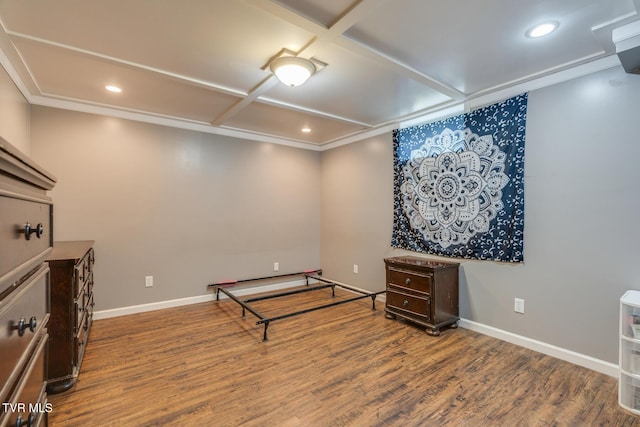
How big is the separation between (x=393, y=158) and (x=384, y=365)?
2.55m

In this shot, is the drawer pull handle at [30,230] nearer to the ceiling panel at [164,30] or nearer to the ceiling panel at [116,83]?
the ceiling panel at [164,30]

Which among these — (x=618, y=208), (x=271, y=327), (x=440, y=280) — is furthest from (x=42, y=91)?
(x=618, y=208)

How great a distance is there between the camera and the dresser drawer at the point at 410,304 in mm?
3039

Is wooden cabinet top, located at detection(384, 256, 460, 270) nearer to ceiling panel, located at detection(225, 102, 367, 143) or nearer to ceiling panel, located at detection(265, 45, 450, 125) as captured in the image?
ceiling panel, located at detection(265, 45, 450, 125)

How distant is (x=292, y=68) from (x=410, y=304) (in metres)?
2.58

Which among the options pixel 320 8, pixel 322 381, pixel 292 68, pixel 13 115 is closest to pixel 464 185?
pixel 292 68

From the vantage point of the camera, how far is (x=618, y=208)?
7.42 ft

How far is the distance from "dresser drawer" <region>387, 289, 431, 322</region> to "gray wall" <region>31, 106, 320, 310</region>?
6.53 ft

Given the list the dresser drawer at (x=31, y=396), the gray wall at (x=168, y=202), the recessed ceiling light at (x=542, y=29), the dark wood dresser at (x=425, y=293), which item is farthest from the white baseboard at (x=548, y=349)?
the dresser drawer at (x=31, y=396)

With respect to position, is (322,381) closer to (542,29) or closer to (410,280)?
(410,280)

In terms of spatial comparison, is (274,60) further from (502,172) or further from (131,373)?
(131,373)

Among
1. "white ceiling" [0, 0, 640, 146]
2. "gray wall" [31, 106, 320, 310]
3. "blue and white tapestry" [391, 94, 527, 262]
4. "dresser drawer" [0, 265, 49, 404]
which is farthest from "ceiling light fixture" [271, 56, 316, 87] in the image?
"gray wall" [31, 106, 320, 310]

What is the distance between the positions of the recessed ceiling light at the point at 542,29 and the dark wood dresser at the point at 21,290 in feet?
8.90

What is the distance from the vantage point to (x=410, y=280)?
3193 millimetres
